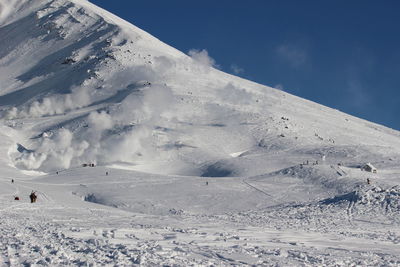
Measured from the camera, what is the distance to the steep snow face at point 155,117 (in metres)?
97.7

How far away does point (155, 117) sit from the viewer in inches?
4744

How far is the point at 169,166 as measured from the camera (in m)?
96.9

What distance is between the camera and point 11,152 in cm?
10038

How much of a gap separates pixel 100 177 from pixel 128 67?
96.4m

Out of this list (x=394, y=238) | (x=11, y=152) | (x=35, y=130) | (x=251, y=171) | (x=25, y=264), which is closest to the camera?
(x=25, y=264)

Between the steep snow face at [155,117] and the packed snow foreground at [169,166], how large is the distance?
0.49 m

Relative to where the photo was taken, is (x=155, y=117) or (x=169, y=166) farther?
(x=155, y=117)

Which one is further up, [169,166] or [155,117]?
[155,117]

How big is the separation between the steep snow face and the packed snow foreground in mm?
486

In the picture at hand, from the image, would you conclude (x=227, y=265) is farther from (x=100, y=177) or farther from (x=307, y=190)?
(x=100, y=177)

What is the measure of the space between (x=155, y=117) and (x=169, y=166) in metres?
26.0

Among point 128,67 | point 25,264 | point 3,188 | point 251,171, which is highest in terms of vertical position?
point 128,67

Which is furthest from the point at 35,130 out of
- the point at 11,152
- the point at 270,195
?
the point at 270,195

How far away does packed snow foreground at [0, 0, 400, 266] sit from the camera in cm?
1961
